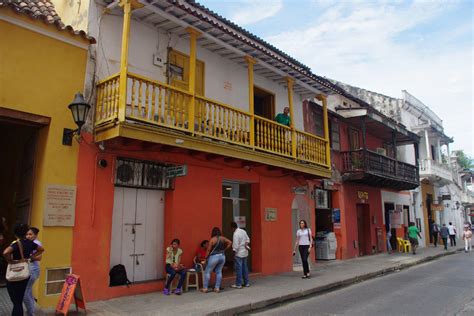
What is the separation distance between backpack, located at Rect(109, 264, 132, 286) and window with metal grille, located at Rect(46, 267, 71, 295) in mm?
1072

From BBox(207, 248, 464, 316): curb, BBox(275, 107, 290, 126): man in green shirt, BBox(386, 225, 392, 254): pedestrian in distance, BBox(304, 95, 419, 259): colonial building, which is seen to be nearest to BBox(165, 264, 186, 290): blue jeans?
BBox(207, 248, 464, 316): curb

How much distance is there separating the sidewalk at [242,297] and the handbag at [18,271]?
168 cm

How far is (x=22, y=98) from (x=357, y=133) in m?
15.3

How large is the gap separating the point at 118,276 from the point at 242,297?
106 inches

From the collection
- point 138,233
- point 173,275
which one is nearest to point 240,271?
point 173,275

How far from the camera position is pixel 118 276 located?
27.2 feet

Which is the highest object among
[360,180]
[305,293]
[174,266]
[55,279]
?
[360,180]

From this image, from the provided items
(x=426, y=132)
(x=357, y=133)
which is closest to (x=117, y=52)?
(x=357, y=133)

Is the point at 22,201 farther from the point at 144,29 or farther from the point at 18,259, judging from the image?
the point at 144,29

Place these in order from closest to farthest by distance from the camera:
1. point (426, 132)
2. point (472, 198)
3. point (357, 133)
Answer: point (357, 133), point (426, 132), point (472, 198)

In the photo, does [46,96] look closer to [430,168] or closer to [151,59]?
[151,59]

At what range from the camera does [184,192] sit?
31.9ft

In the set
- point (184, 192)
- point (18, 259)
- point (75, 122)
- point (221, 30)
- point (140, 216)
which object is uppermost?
point (221, 30)

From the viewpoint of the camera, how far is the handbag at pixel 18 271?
5.73m
